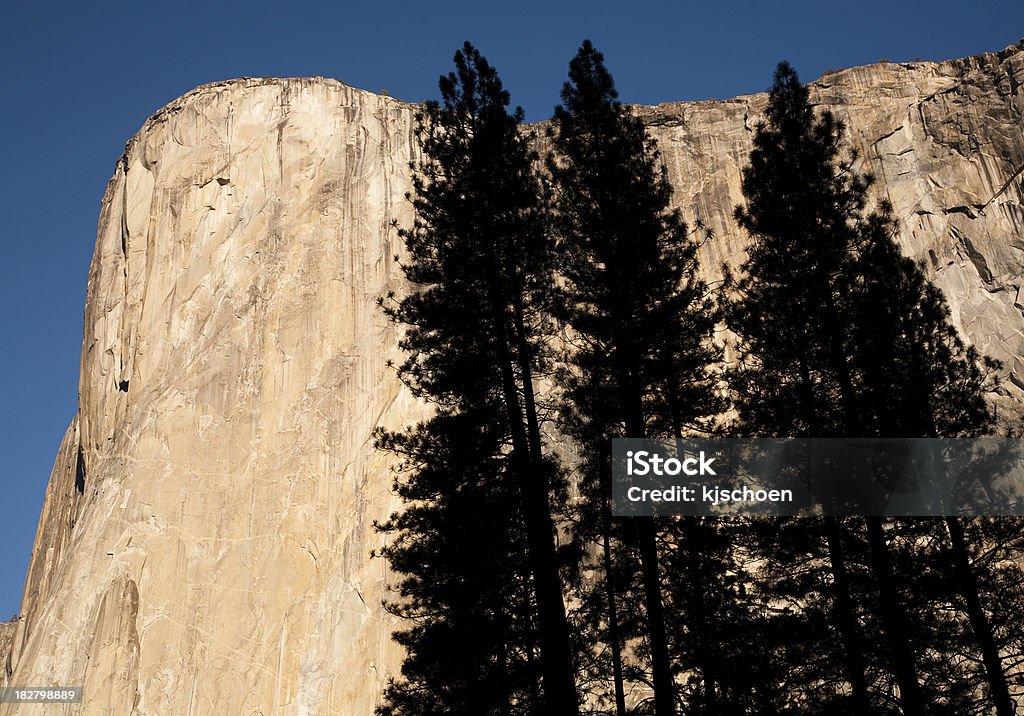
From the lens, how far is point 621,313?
669 inches

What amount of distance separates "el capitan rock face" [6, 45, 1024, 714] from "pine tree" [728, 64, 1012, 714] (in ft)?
65.8

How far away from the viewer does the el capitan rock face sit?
108ft

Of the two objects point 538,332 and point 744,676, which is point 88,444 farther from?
point 744,676

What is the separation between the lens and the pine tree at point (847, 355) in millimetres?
15444

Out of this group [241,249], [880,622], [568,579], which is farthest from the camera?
[241,249]

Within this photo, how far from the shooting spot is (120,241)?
150ft

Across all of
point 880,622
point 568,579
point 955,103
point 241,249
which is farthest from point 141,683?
point 955,103

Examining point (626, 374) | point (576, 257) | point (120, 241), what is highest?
point (120, 241)

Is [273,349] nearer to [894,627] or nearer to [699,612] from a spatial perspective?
[699,612]

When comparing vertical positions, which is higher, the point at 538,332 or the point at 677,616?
the point at 538,332

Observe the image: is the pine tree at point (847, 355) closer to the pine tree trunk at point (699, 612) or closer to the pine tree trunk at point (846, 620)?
the pine tree trunk at point (846, 620)

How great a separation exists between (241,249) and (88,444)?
1119 centimetres

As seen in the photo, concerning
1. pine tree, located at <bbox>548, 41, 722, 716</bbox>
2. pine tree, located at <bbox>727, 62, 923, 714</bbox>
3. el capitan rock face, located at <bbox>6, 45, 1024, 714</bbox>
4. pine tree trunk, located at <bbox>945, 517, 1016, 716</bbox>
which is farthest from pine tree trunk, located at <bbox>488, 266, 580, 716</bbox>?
el capitan rock face, located at <bbox>6, 45, 1024, 714</bbox>

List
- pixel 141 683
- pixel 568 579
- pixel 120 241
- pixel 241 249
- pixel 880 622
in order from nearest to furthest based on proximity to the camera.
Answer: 1. pixel 880 622
2. pixel 568 579
3. pixel 141 683
4. pixel 241 249
5. pixel 120 241
